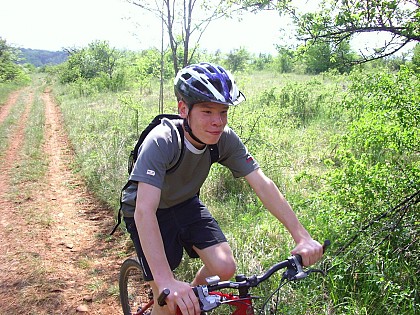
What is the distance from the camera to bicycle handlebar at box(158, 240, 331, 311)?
160 centimetres

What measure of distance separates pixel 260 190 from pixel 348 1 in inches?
77.4

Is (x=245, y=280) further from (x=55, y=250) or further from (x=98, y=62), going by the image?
(x=98, y=62)

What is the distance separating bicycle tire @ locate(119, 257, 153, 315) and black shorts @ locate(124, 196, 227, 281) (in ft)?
1.62

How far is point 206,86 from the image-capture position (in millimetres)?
2219

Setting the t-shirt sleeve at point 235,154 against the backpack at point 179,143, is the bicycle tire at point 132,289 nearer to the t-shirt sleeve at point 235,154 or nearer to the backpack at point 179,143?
the backpack at point 179,143

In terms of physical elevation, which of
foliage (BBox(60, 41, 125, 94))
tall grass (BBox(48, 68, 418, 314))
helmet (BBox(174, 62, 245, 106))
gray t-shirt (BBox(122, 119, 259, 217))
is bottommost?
tall grass (BBox(48, 68, 418, 314))

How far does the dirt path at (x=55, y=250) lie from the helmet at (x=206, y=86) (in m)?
2.45

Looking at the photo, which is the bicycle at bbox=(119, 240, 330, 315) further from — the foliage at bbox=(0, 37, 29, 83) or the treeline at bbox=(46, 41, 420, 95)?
the foliage at bbox=(0, 37, 29, 83)

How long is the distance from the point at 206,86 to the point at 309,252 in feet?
3.62

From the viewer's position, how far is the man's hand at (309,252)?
201 cm

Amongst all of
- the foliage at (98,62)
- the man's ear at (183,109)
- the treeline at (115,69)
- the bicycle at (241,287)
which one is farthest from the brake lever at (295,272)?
the foliage at (98,62)

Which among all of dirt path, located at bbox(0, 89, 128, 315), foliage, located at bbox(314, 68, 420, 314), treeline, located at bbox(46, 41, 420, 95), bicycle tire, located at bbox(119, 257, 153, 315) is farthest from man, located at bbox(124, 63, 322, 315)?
treeline, located at bbox(46, 41, 420, 95)

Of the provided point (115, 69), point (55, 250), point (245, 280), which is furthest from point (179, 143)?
point (115, 69)

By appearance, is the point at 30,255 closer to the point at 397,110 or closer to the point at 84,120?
the point at 397,110
